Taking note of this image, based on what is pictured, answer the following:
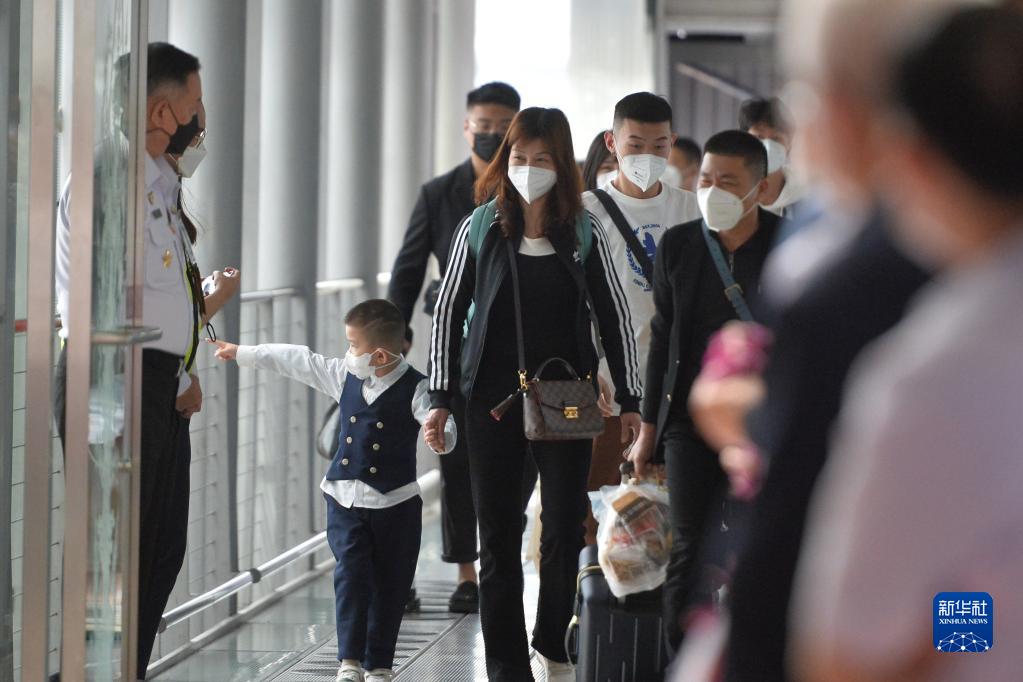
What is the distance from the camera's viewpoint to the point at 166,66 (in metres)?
3.39

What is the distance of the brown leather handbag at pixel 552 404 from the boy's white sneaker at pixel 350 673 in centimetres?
78

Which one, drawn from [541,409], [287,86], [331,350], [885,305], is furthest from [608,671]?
[885,305]

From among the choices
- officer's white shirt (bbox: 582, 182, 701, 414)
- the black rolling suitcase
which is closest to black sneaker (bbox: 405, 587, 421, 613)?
officer's white shirt (bbox: 582, 182, 701, 414)

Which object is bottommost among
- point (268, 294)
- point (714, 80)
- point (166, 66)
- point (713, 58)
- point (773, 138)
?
point (268, 294)

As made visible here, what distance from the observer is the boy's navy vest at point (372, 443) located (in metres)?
3.87

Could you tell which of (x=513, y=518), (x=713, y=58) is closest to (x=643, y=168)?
(x=513, y=518)

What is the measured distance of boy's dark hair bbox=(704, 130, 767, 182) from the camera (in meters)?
3.95

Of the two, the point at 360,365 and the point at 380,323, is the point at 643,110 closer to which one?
the point at 380,323

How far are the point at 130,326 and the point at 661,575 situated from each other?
1597 millimetres

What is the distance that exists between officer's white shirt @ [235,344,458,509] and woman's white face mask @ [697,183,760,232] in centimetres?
88

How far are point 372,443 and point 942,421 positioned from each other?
9.98 feet

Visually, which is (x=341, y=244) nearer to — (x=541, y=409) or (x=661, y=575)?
(x=541, y=409)

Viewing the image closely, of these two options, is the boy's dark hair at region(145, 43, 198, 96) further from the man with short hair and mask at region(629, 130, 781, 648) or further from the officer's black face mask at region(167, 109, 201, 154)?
the man with short hair and mask at region(629, 130, 781, 648)

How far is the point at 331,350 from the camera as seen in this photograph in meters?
3.98
